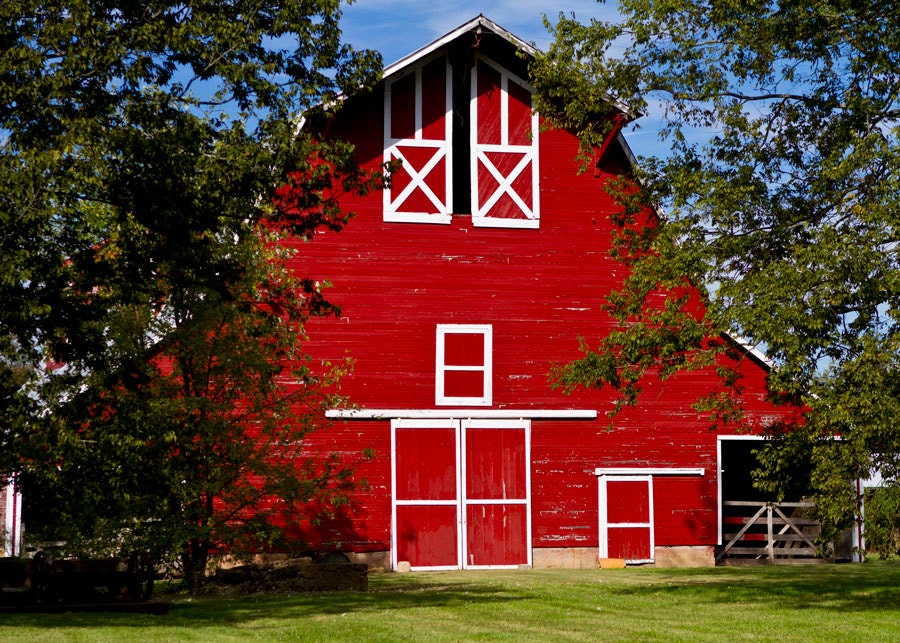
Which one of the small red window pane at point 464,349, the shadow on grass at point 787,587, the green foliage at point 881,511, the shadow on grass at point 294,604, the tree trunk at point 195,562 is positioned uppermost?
the small red window pane at point 464,349

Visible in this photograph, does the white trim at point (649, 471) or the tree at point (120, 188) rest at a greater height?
the tree at point (120, 188)

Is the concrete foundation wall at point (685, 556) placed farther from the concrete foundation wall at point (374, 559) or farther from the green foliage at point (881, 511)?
the green foliage at point (881, 511)

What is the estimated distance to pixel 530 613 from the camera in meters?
16.2

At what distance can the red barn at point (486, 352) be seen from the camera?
24.9 m

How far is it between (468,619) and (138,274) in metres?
5.74

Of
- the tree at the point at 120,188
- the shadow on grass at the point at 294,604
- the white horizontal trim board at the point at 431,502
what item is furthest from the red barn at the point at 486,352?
the tree at the point at 120,188

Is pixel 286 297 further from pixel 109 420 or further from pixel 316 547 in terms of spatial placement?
pixel 316 547

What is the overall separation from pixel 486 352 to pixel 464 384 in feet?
2.48

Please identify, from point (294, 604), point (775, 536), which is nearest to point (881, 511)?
point (294, 604)

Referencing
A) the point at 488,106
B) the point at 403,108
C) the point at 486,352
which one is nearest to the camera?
the point at 486,352

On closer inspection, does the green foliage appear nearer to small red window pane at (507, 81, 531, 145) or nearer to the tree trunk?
the tree trunk

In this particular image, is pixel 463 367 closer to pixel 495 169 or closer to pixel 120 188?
pixel 495 169

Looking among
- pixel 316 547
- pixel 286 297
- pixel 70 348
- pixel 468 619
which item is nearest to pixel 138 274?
pixel 70 348

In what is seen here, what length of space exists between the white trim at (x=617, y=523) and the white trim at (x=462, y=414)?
4.26 feet
